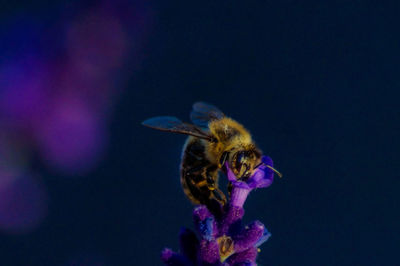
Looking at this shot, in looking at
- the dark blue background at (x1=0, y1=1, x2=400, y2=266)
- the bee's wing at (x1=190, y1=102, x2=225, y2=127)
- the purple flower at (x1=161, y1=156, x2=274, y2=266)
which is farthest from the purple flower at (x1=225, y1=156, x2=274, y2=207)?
the dark blue background at (x1=0, y1=1, x2=400, y2=266)

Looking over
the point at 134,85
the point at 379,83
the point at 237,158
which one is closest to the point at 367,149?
the point at 379,83

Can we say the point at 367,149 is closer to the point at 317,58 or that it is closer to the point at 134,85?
the point at 317,58

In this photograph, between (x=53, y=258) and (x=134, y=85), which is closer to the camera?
(x=53, y=258)

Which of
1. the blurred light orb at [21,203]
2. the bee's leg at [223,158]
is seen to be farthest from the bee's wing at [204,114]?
the blurred light orb at [21,203]

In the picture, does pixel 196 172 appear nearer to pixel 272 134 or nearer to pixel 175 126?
pixel 175 126

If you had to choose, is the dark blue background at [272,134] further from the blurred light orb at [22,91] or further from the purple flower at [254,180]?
the purple flower at [254,180]

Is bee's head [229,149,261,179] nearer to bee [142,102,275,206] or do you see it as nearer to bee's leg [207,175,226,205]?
bee [142,102,275,206]

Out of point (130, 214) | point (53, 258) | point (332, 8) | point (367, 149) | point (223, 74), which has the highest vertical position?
point (332, 8)
